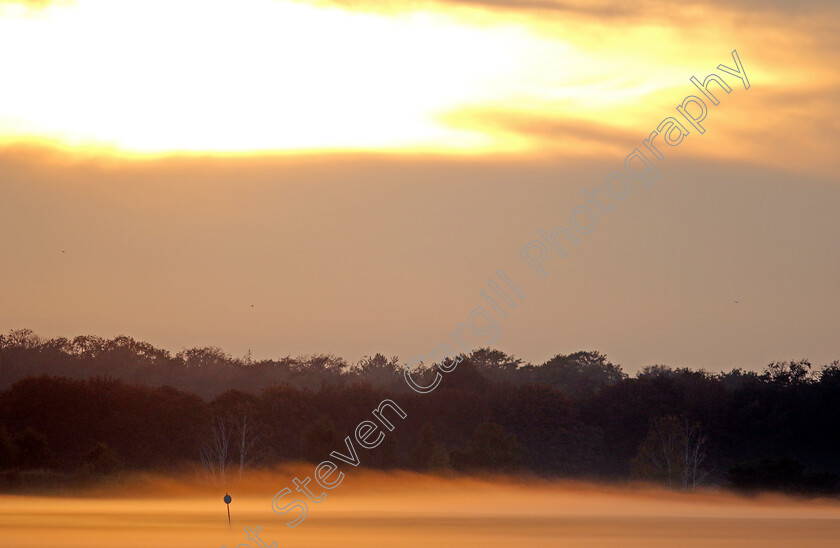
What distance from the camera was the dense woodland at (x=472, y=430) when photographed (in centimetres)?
6209

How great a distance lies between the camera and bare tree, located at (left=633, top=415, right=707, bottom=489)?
6194 centimetres

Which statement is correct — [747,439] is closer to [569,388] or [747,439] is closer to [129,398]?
[569,388]

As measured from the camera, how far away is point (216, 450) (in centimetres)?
6569

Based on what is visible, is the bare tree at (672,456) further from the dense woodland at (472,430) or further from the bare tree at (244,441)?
the bare tree at (244,441)

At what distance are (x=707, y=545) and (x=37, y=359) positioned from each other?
304 feet

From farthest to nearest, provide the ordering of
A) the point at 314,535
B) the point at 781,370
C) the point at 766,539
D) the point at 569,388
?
the point at 569,388
the point at 781,370
the point at 766,539
the point at 314,535

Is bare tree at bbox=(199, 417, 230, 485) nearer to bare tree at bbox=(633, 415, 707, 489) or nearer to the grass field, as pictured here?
the grass field

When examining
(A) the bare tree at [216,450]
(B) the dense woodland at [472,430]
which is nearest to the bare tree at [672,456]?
(B) the dense woodland at [472,430]

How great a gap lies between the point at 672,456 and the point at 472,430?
13391mm

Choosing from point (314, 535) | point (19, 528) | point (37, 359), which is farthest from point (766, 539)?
point (37, 359)

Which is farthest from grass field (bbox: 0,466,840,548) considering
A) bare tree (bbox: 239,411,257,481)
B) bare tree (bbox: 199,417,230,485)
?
bare tree (bbox: 239,411,257,481)

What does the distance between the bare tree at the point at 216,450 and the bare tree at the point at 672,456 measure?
22.0 metres

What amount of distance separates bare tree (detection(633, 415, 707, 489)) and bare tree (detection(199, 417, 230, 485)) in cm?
2195

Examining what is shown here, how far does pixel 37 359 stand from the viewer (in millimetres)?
112875
